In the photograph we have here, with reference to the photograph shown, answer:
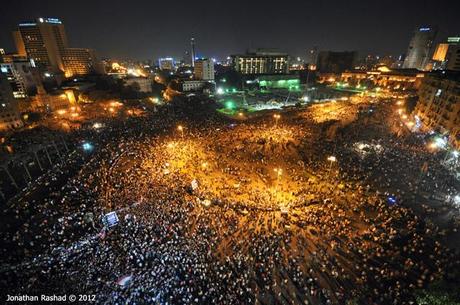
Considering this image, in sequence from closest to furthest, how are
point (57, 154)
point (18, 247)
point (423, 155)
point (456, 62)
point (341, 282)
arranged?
point (341, 282) → point (18, 247) → point (423, 155) → point (57, 154) → point (456, 62)

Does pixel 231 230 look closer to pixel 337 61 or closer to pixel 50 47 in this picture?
pixel 50 47

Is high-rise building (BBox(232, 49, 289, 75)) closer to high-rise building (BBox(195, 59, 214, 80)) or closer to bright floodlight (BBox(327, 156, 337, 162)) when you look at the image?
high-rise building (BBox(195, 59, 214, 80))

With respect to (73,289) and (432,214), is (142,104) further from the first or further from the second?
(432,214)

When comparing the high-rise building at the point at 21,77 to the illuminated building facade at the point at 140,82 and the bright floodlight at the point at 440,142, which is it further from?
the bright floodlight at the point at 440,142

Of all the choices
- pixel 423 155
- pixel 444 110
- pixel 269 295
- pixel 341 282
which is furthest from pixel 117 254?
pixel 444 110

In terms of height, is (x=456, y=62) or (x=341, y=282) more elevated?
(x=456, y=62)

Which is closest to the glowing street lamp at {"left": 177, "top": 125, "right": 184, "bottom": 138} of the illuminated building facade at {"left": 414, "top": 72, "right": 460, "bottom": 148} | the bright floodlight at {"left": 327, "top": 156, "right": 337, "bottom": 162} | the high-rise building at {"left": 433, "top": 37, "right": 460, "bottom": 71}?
the bright floodlight at {"left": 327, "top": 156, "right": 337, "bottom": 162}
